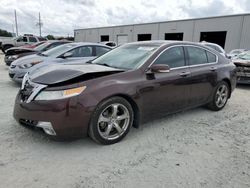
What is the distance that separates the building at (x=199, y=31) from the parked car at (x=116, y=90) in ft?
67.4

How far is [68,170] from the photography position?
2537 mm

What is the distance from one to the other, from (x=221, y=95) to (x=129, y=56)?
2500mm

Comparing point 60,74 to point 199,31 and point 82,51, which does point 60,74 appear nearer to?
point 82,51

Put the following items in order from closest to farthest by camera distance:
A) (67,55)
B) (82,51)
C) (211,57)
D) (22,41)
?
(211,57) < (67,55) < (82,51) < (22,41)

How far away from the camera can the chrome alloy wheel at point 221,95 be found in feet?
15.9

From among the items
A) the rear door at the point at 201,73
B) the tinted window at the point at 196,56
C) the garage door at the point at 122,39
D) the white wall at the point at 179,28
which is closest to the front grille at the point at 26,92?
the rear door at the point at 201,73

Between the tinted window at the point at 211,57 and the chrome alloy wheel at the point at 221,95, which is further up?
the tinted window at the point at 211,57

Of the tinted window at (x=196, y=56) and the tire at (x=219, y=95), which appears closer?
the tinted window at (x=196, y=56)

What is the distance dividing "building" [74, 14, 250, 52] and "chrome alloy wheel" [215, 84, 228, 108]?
19.5 meters

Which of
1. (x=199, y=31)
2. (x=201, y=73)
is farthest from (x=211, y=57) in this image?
(x=199, y=31)

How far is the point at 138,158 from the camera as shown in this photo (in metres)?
2.85

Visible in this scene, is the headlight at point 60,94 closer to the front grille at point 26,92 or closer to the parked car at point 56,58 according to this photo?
the front grille at point 26,92

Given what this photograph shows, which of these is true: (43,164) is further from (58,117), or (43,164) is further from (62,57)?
(62,57)

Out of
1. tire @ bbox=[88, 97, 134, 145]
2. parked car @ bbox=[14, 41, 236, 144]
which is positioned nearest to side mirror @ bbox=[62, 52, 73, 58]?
parked car @ bbox=[14, 41, 236, 144]
